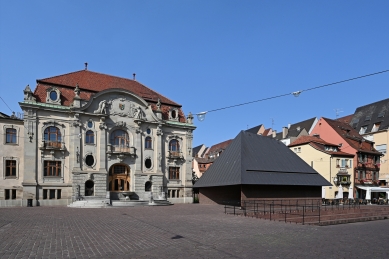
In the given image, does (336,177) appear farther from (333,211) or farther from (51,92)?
(51,92)

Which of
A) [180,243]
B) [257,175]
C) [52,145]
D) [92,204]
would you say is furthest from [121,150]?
[180,243]

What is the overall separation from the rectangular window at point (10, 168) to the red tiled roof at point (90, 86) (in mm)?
6904

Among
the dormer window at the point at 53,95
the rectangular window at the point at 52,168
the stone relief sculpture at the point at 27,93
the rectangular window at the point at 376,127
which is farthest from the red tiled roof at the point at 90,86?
the rectangular window at the point at 376,127

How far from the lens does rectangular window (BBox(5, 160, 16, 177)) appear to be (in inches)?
1275

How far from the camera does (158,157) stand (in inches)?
1602

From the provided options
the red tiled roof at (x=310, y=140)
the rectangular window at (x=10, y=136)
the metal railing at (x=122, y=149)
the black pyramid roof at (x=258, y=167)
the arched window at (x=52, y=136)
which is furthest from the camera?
the red tiled roof at (x=310, y=140)

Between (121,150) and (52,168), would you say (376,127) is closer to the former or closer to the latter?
(121,150)

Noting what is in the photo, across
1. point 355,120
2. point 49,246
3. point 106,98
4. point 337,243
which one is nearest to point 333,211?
point 337,243

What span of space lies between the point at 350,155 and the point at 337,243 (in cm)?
3937

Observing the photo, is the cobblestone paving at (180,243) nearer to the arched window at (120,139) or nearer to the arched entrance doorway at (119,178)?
the arched entrance doorway at (119,178)

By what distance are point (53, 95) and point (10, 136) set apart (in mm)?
6021

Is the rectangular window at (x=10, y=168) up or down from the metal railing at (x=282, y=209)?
up

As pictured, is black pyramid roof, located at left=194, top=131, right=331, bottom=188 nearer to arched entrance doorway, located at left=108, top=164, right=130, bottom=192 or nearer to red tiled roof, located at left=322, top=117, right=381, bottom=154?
arched entrance doorway, located at left=108, top=164, right=130, bottom=192

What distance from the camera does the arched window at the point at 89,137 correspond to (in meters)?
36.5
